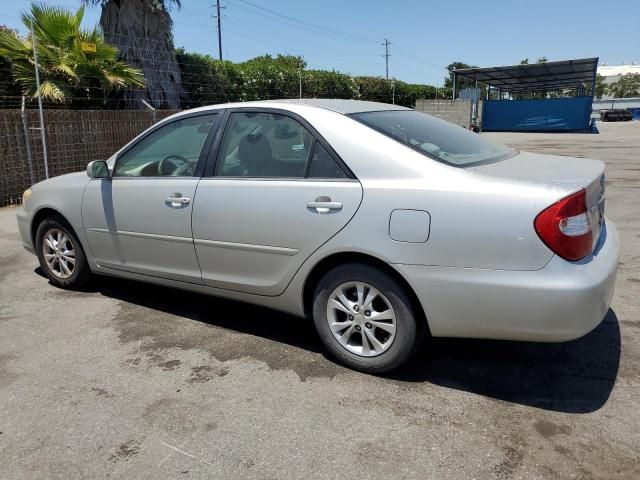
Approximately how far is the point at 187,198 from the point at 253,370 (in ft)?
4.21

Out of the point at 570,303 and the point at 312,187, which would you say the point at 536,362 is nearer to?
the point at 570,303

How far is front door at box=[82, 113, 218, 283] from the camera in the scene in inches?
153

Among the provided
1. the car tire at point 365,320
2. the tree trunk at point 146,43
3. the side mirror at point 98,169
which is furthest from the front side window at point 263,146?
the tree trunk at point 146,43

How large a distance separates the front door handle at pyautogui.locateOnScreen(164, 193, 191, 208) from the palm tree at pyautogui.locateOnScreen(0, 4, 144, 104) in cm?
813

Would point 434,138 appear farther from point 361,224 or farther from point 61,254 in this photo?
point 61,254

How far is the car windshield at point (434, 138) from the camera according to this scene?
3.28 m

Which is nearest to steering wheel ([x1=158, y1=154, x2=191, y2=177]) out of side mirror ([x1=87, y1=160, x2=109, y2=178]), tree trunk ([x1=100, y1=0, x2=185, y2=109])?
side mirror ([x1=87, y1=160, x2=109, y2=178])

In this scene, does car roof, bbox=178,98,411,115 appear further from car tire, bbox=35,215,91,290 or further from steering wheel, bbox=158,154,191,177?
car tire, bbox=35,215,91,290

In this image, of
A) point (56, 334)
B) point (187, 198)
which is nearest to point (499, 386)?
point (187, 198)

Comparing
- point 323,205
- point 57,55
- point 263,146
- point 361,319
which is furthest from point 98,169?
point 57,55

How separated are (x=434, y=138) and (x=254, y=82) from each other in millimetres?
16004

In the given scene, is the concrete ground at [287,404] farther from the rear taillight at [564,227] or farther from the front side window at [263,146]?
the front side window at [263,146]

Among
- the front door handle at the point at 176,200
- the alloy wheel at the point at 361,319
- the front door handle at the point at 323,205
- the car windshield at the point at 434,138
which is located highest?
the car windshield at the point at 434,138

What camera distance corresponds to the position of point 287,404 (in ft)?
9.84
